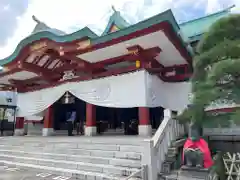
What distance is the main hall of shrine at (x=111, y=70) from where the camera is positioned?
7945mm

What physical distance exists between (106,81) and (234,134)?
524cm

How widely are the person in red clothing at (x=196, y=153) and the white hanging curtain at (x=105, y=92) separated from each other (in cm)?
368

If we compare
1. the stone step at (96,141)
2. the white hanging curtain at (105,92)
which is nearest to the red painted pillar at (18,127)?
the white hanging curtain at (105,92)

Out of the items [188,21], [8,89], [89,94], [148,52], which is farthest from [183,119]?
[8,89]

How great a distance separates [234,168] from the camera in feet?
16.9

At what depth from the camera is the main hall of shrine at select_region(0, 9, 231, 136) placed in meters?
7.95

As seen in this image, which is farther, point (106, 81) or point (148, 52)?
point (106, 81)

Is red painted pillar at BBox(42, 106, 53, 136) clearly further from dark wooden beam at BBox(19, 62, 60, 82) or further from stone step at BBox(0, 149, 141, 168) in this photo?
stone step at BBox(0, 149, 141, 168)

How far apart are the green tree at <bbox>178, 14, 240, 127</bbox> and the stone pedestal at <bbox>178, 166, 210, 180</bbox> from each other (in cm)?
93

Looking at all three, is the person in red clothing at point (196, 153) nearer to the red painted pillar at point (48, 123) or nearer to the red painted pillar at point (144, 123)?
the red painted pillar at point (144, 123)

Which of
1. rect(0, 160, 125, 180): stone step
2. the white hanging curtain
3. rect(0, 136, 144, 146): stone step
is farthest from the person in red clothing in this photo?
the white hanging curtain

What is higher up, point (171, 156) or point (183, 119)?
point (183, 119)

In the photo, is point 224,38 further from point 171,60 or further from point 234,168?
point 171,60

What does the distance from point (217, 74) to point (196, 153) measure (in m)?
1.60
